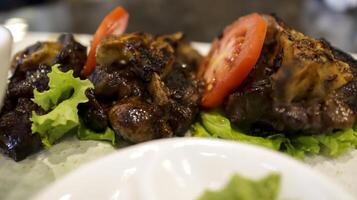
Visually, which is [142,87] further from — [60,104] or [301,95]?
[301,95]

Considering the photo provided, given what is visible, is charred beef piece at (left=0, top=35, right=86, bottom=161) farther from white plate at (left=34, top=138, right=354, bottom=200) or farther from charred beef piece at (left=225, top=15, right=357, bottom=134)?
charred beef piece at (left=225, top=15, right=357, bottom=134)

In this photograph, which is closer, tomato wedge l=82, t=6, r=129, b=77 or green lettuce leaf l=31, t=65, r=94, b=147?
green lettuce leaf l=31, t=65, r=94, b=147

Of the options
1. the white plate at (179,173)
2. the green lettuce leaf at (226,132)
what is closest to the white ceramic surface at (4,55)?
the white plate at (179,173)

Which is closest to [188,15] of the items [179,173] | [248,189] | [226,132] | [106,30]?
[106,30]

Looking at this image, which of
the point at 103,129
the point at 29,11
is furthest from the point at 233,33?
the point at 29,11

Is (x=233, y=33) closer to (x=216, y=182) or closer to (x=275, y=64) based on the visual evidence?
(x=275, y=64)

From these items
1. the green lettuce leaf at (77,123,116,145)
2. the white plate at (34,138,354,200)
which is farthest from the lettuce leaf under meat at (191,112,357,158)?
the white plate at (34,138,354,200)
